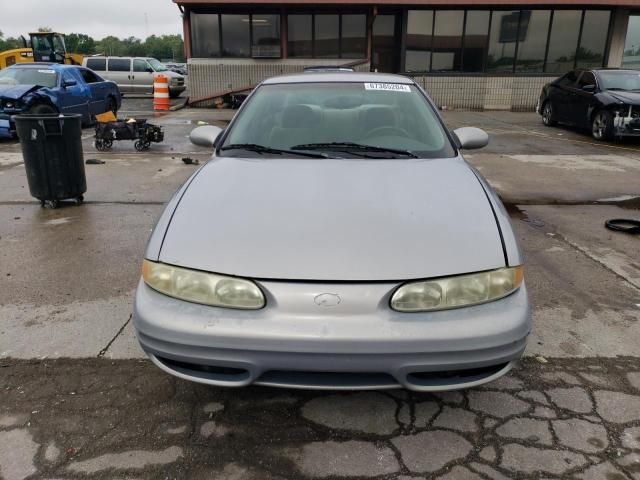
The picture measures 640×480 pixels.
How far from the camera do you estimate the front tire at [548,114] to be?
13.4 metres

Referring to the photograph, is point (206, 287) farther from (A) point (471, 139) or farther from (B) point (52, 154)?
(B) point (52, 154)

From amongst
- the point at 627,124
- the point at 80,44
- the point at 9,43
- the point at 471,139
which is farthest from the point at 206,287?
the point at 9,43

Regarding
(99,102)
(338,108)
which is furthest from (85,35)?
(338,108)

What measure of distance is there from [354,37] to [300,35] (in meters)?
2.04

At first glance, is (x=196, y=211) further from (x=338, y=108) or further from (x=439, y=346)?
(x=338, y=108)

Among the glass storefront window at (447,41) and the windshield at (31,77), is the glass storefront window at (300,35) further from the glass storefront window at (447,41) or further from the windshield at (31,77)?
the windshield at (31,77)

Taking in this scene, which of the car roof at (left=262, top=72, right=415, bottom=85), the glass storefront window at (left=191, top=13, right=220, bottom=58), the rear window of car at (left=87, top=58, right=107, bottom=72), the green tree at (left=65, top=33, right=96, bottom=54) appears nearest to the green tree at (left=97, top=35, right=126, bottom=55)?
the green tree at (left=65, top=33, right=96, bottom=54)

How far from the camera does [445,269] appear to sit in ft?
6.66

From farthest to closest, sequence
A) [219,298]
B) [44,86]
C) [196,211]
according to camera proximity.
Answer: [44,86], [196,211], [219,298]

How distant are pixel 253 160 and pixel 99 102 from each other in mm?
11600

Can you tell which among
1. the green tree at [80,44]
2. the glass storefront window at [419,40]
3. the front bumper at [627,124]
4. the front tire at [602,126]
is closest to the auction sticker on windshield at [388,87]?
the front bumper at [627,124]

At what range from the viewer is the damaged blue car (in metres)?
10.3

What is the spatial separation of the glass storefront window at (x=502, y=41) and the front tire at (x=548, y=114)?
5126 millimetres

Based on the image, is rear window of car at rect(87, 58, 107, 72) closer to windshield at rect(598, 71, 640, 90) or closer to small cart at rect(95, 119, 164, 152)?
small cart at rect(95, 119, 164, 152)
